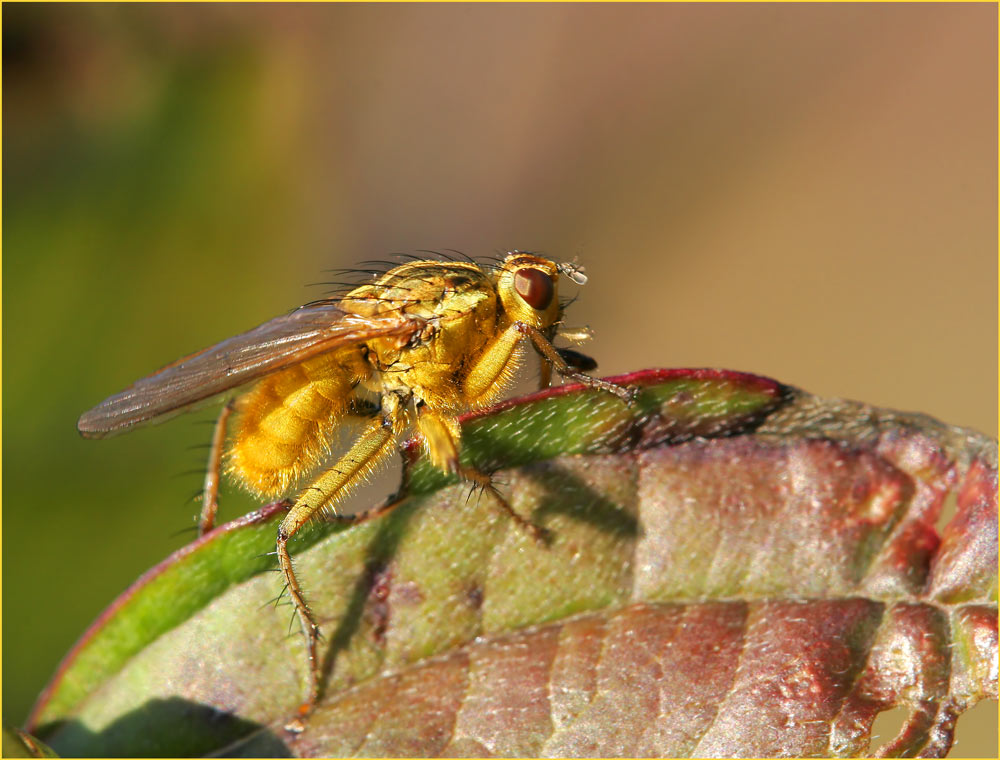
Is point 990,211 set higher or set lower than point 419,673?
higher

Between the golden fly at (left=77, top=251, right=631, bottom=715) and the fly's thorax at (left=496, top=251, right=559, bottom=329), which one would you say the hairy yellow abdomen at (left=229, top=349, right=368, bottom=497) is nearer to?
the golden fly at (left=77, top=251, right=631, bottom=715)

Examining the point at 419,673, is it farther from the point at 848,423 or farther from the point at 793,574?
the point at 848,423

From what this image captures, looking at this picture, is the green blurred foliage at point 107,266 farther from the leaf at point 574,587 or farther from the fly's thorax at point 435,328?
the leaf at point 574,587

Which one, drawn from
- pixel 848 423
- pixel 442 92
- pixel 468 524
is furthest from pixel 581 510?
pixel 442 92

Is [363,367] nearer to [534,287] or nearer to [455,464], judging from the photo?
[534,287]

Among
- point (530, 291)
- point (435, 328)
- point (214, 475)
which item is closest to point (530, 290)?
point (530, 291)

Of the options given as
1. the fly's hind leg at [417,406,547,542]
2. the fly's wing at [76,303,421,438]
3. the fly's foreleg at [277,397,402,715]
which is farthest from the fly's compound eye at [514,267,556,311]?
the fly's hind leg at [417,406,547,542]

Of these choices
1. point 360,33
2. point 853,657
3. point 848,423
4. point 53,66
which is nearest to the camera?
point 853,657

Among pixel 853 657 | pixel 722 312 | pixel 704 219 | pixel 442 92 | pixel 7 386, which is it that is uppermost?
pixel 442 92
